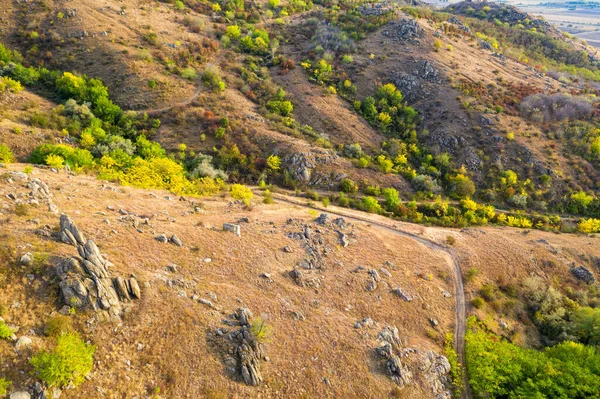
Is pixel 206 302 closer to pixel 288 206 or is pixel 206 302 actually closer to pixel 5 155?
pixel 288 206

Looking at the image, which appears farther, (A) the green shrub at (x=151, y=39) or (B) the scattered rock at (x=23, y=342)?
(A) the green shrub at (x=151, y=39)

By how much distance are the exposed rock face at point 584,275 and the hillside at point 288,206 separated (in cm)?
19

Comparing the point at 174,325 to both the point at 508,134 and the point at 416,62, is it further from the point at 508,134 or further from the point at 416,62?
the point at 416,62

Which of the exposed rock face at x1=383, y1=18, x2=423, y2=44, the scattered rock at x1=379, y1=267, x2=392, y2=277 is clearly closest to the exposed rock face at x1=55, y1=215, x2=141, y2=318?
the scattered rock at x1=379, y1=267, x2=392, y2=277

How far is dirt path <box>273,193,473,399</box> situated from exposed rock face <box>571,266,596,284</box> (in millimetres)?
15649

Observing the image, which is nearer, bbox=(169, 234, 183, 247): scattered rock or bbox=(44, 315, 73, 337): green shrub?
bbox=(44, 315, 73, 337): green shrub

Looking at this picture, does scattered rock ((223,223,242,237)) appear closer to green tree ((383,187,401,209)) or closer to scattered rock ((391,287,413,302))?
scattered rock ((391,287,413,302))

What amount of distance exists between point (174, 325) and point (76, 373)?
610 centimetres

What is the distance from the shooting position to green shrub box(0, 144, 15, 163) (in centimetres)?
3797

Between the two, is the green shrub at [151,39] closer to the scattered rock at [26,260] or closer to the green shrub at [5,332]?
the scattered rock at [26,260]

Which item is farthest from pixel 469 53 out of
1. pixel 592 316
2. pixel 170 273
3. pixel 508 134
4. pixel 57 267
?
pixel 57 267

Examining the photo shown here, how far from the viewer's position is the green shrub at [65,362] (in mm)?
16219

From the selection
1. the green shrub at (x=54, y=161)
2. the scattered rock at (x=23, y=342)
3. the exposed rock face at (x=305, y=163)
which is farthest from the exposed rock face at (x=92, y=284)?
the exposed rock face at (x=305, y=163)

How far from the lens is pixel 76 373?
1705 cm
